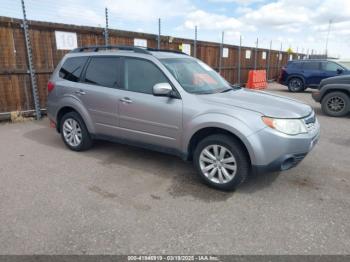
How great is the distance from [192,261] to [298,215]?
4.65 feet

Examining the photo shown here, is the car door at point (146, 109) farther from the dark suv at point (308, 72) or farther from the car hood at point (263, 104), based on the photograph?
the dark suv at point (308, 72)

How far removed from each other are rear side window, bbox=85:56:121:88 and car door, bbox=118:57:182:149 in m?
0.17

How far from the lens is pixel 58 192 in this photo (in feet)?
11.9

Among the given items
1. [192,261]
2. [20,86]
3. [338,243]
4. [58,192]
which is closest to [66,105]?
[58,192]

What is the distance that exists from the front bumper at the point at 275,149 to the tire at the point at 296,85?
1290cm

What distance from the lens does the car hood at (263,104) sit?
3455mm

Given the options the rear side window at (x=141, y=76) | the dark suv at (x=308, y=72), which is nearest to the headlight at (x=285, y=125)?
the rear side window at (x=141, y=76)

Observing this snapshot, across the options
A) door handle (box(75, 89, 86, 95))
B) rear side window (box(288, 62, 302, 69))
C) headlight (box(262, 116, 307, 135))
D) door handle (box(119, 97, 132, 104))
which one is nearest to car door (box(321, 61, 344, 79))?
rear side window (box(288, 62, 302, 69))

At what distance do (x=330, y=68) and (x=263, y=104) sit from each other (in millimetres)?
12524

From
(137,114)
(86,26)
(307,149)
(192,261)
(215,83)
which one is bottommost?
(192,261)

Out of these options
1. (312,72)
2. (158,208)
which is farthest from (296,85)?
(158,208)

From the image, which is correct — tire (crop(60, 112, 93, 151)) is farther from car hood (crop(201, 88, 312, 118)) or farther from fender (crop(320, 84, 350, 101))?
fender (crop(320, 84, 350, 101))

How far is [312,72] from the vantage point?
14.6 metres

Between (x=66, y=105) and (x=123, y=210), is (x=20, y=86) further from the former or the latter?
(x=123, y=210)
